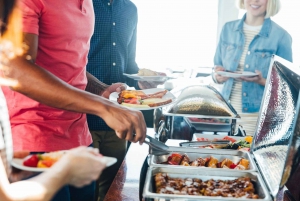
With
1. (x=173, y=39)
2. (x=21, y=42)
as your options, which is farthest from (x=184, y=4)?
(x=21, y=42)

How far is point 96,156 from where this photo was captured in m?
0.58

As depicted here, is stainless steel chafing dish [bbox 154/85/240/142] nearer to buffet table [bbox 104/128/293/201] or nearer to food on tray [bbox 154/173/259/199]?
buffet table [bbox 104/128/293/201]

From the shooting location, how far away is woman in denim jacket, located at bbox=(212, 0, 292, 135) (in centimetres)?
204

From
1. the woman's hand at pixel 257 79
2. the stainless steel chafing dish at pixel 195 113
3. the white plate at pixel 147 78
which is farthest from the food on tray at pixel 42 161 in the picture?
the woman's hand at pixel 257 79

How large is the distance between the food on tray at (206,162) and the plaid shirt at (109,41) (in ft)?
3.12

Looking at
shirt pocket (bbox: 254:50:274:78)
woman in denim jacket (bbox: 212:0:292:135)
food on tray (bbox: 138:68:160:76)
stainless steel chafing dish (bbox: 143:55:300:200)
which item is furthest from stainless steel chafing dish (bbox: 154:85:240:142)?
shirt pocket (bbox: 254:50:274:78)

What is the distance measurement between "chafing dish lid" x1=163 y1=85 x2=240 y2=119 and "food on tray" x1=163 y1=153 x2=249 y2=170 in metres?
0.43

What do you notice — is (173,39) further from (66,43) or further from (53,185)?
(53,185)

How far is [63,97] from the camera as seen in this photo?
87cm

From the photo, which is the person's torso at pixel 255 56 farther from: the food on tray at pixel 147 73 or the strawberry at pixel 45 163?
the strawberry at pixel 45 163

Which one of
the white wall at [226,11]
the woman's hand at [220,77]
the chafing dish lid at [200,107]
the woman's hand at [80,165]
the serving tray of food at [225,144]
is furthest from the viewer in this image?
the white wall at [226,11]

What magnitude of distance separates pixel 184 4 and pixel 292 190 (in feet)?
9.24

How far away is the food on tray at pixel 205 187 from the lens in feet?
2.57

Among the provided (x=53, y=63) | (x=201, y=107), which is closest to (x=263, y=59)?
(x=201, y=107)
